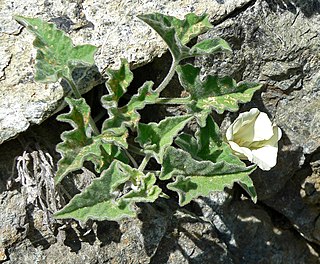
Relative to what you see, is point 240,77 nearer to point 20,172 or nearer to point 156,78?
point 156,78

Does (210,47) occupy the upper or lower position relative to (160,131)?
upper

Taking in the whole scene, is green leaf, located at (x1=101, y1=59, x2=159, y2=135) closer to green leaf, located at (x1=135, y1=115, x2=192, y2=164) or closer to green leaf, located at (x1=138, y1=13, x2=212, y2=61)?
green leaf, located at (x1=135, y1=115, x2=192, y2=164)

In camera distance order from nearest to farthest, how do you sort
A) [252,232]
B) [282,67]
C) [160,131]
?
[160,131]
[282,67]
[252,232]

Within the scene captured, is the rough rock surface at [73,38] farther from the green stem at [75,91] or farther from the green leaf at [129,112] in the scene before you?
→ the green leaf at [129,112]

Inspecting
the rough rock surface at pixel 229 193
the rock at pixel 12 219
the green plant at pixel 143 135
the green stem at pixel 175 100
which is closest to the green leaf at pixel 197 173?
the green plant at pixel 143 135

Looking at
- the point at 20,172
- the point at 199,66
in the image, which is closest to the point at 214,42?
the point at 199,66

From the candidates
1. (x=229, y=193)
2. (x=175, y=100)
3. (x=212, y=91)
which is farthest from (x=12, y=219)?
(x=229, y=193)

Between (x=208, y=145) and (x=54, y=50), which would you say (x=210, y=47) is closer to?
(x=208, y=145)
